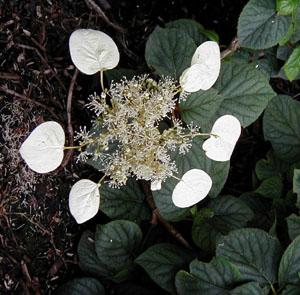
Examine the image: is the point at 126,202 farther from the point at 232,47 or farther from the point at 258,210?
the point at 232,47

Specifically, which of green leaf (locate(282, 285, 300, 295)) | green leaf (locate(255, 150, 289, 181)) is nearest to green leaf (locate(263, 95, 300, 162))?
green leaf (locate(255, 150, 289, 181))

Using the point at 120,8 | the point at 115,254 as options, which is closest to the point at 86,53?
the point at 120,8

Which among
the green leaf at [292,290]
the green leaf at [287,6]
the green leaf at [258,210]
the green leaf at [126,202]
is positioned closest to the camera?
the green leaf at [287,6]

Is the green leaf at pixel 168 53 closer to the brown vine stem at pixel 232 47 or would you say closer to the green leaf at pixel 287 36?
the brown vine stem at pixel 232 47

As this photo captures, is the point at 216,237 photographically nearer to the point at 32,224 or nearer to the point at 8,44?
the point at 32,224

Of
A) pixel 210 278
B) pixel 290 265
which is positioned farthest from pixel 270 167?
pixel 210 278

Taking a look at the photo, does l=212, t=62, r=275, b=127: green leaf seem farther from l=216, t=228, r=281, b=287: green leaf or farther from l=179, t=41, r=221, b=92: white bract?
l=216, t=228, r=281, b=287: green leaf

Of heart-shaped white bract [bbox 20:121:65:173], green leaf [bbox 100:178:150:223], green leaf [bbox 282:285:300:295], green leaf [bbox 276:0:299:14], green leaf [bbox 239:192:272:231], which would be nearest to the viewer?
heart-shaped white bract [bbox 20:121:65:173]

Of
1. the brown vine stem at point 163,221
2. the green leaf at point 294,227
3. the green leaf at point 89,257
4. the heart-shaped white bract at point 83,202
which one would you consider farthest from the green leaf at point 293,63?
the green leaf at point 89,257
